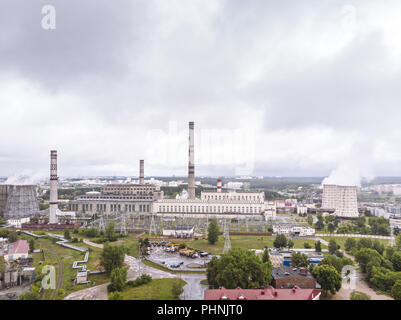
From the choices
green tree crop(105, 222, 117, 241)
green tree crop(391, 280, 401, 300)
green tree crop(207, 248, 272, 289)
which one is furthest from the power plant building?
green tree crop(391, 280, 401, 300)

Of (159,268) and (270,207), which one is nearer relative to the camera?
(159,268)

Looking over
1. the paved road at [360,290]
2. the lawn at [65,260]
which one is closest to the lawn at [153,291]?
the lawn at [65,260]

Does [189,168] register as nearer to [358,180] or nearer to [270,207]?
[270,207]

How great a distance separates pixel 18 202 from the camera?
15.3m

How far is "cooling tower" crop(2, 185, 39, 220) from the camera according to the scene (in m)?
15.2

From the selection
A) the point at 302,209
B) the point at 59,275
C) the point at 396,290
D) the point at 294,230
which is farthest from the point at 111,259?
the point at 302,209

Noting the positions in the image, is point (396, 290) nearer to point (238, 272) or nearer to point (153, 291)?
point (238, 272)

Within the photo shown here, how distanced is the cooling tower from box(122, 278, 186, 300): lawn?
11.8 meters

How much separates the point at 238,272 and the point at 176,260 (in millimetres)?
3530

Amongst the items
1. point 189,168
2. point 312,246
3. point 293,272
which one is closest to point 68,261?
point 293,272

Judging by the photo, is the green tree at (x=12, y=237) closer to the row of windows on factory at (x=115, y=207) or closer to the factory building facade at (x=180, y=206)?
the factory building facade at (x=180, y=206)

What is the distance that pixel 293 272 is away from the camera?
6848 millimetres

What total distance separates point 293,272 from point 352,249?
3940 mm

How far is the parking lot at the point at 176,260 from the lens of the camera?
807 centimetres
